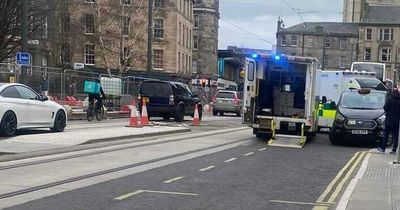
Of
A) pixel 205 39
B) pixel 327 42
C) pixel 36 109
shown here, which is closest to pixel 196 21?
→ pixel 205 39

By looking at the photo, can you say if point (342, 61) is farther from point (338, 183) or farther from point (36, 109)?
point (338, 183)

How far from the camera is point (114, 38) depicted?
2248 inches

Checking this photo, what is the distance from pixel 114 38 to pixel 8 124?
42.1m

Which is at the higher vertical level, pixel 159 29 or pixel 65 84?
pixel 159 29

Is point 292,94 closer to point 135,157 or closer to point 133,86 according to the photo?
point 135,157

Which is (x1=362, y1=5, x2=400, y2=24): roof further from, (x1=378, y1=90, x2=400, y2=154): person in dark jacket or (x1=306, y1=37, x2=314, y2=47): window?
(x1=378, y1=90, x2=400, y2=154): person in dark jacket

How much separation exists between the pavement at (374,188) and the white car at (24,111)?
30.0ft

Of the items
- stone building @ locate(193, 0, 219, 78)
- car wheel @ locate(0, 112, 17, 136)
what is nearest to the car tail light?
car wheel @ locate(0, 112, 17, 136)

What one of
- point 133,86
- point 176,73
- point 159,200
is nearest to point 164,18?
point 176,73

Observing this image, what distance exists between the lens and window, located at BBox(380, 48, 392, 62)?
340ft

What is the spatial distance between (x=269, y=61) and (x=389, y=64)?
88.4 metres

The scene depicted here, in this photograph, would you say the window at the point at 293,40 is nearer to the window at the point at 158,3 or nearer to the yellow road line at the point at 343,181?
the window at the point at 158,3

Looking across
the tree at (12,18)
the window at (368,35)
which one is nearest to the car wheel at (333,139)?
the tree at (12,18)

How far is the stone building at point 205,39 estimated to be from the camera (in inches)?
3396
